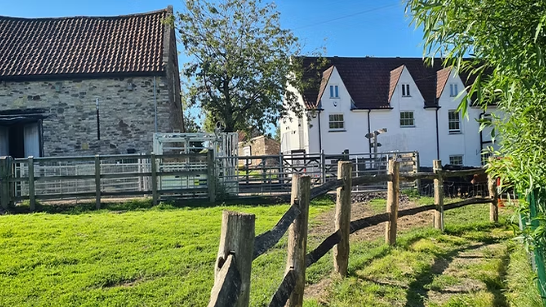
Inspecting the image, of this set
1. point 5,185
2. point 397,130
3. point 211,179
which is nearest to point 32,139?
point 5,185

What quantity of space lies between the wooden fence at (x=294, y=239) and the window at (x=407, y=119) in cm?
2023

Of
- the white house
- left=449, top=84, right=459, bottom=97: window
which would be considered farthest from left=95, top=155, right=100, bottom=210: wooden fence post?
left=449, top=84, right=459, bottom=97: window

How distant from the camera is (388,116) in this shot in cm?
2716

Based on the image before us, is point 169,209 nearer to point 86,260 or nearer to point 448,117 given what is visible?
point 86,260

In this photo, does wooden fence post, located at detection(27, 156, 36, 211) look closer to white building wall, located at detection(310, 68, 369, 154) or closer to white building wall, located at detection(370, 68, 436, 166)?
white building wall, located at detection(310, 68, 369, 154)

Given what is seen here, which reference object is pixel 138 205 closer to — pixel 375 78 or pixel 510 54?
pixel 510 54

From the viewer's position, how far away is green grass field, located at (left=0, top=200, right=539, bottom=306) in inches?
169

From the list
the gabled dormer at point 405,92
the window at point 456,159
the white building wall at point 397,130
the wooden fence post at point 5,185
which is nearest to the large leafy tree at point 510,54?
the wooden fence post at point 5,185

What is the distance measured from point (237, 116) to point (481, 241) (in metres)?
15.7

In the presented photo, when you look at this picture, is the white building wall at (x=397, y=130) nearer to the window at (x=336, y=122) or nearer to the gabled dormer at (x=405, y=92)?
the gabled dormer at (x=405, y=92)

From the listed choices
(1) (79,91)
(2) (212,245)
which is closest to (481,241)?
(2) (212,245)

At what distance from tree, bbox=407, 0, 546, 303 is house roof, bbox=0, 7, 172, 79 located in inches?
646

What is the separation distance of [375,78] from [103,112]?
18.5 meters

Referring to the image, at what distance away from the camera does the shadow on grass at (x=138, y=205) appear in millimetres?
11094
